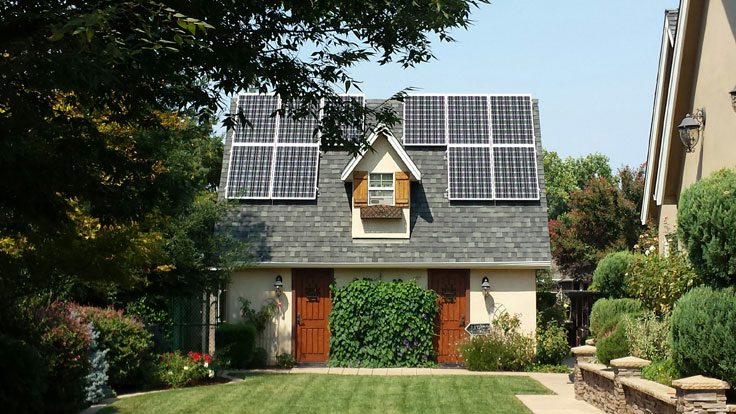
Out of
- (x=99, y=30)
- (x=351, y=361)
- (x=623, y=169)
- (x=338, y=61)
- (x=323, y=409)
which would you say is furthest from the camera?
(x=623, y=169)

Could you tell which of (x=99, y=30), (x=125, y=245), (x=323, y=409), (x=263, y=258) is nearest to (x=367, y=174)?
(x=263, y=258)

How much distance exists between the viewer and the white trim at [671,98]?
1548 cm

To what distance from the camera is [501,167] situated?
27172 mm

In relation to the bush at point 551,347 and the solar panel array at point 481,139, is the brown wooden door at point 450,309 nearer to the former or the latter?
the bush at point 551,347

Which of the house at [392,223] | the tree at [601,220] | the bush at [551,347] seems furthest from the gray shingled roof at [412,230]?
the tree at [601,220]

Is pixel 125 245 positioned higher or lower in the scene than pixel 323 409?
higher

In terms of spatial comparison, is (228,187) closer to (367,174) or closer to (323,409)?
(367,174)

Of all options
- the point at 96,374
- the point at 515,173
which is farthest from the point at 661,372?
the point at 515,173

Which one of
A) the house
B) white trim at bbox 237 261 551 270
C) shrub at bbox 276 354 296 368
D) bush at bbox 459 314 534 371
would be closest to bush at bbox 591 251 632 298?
bush at bbox 459 314 534 371

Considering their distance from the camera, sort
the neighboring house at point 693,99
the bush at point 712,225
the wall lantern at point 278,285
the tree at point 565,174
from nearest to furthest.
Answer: the bush at point 712,225, the neighboring house at point 693,99, the wall lantern at point 278,285, the tree at point 565,174

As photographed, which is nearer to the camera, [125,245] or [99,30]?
[99,30]

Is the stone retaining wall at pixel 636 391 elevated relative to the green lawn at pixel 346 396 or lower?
elevated

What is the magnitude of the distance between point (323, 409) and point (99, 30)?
383 inches

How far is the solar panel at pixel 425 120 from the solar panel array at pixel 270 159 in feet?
5.36
